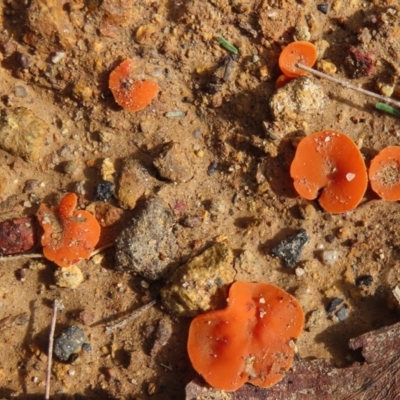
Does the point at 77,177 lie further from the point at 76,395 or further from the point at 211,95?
the point at 76,395

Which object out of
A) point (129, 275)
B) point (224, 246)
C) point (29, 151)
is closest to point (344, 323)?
point (224, 246)

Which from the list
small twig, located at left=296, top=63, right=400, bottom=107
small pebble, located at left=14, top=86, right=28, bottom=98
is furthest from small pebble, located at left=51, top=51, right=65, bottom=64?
small twig, located at left=296, top=63, right=400, bottom=107

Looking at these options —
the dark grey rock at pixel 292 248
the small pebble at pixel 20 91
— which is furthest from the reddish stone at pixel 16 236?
the dark grey rock at pixel 292 248

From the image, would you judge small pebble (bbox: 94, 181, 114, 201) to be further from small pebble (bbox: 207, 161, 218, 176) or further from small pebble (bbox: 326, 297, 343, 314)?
small pebble (bbox: 326, 297, 343, 314)

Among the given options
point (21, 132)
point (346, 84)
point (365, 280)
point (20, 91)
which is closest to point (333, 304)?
point (365, 280)

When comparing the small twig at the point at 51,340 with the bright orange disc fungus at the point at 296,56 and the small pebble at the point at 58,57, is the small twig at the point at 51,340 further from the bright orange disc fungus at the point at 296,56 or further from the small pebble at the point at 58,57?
the bright orange disc fungus at the point at 296,56

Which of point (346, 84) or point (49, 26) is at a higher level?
point (346, 84)

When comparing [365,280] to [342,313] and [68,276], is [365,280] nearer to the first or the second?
[342,313]
